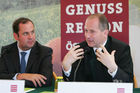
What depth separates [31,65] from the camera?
3090 mm

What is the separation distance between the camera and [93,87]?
Answer: 1.62 meters

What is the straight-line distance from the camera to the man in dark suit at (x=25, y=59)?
2930 mm

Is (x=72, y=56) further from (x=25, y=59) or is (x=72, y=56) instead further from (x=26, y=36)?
(x=26, y=36)

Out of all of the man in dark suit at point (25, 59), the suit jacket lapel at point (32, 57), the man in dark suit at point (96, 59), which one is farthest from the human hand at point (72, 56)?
the suit jacket lapel at point (32, 57)

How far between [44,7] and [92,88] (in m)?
2.83

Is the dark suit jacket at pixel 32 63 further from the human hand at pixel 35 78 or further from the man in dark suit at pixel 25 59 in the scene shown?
the human hand at pixel 35 78

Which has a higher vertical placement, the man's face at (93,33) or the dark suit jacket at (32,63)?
the man's face at (93,33)

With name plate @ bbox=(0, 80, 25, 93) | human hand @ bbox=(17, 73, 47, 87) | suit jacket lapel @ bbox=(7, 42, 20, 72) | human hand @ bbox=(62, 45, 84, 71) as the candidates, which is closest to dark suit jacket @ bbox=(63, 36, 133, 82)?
human hand @ bbox=(62, 45, 84, 71)

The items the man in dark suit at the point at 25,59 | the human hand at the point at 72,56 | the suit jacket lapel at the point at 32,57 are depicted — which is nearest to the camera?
the human hand at the point at 72,56

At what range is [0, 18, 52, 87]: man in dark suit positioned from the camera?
9.61ft

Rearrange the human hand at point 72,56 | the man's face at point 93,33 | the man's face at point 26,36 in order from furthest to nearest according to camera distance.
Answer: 1. the man's face at point 26,36
2. the man's face at point 93,33
3. the human hand at point 72,56

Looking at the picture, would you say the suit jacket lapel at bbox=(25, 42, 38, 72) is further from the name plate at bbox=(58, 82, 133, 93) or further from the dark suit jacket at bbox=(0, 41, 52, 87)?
the name plate at bbox=(58, 82, 133, 93)

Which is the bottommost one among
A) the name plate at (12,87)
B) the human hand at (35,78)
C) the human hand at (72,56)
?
the human hand at (35,78)

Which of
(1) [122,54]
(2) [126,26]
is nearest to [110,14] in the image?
(2) [126,26]
